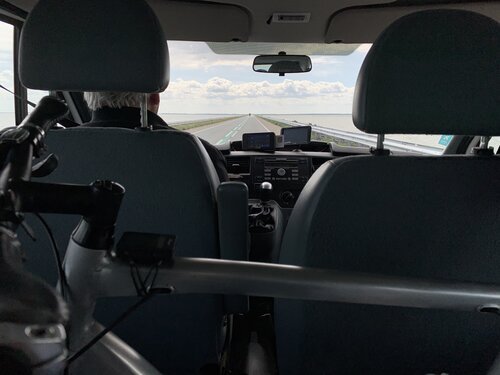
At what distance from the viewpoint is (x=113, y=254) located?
0.90 metres

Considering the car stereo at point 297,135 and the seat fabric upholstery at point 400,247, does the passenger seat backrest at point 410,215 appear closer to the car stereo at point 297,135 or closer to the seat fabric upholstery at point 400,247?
the seat fabric upholstery at point 400,247

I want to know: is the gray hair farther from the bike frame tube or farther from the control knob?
the control knob

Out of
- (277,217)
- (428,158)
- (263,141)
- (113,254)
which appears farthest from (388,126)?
(263,141)

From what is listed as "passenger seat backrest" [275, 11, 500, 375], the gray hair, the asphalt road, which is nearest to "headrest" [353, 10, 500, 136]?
"passenger seat backrest" [275, 11, 500, 375]

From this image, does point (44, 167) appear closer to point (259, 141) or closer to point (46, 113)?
point (46, 113)

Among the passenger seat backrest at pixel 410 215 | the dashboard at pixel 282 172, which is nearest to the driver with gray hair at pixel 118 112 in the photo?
the passenger seat backrest at pixel 410 215

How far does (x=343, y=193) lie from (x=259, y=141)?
2.61 meters

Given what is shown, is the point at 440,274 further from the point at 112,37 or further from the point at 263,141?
the point at 263,141

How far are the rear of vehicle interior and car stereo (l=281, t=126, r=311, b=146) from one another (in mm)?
2552

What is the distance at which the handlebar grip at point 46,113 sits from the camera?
827mm

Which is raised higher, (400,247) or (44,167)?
(44,167)

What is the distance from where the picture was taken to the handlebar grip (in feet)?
2.71

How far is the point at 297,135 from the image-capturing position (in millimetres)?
4242

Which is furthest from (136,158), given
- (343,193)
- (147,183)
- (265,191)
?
(265,191)
